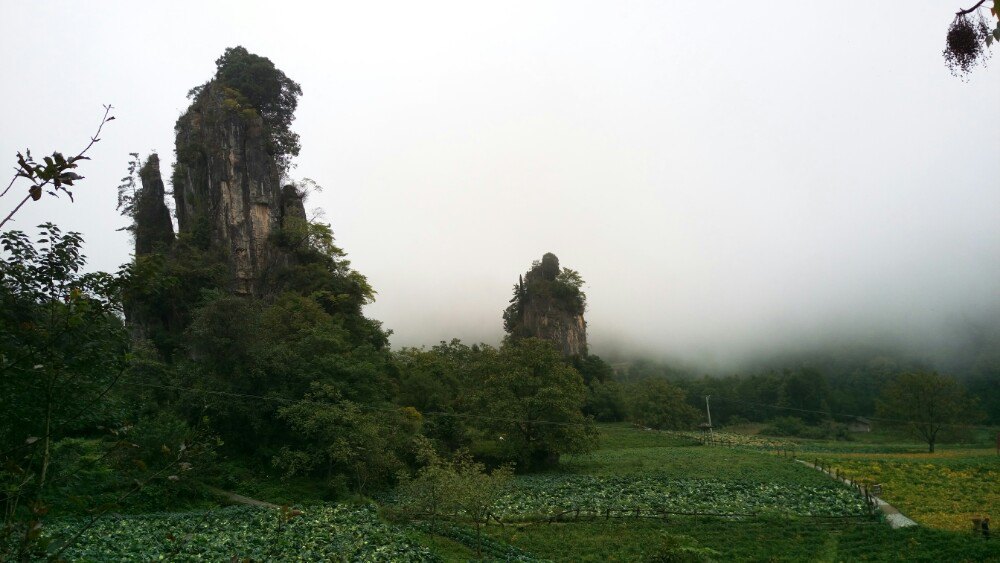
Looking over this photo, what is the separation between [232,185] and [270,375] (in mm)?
20776

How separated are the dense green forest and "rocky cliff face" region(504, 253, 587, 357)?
42.6 ft

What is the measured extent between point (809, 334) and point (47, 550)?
20559 centimetres

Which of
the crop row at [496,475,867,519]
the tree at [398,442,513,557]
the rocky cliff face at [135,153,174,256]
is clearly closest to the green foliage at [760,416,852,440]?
the crop row at [496,475,867,519]

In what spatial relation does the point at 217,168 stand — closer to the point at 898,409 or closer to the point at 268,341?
the point at 268,341

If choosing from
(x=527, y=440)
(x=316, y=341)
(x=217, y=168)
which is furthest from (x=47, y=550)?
(x=217, y=168)

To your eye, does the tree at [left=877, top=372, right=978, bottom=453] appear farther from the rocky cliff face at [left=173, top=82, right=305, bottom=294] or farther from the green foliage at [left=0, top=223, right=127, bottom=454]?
the green foliage at [left=0, top=223, right=127, bottom=454]

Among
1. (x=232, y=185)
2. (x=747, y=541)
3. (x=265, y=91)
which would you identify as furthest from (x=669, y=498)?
(x=265, y=91)

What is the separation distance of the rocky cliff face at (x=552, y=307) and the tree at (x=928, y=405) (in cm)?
3350

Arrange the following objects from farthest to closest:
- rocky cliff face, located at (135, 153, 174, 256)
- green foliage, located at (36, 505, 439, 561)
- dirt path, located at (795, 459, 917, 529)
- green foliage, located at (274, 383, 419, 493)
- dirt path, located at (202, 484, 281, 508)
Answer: rocky cliff face, located at (135, 153, 174, 256) → green foliage, located at (274, 383, 419, 493) → dirt path, located at (202, 484, 281, 508) → dirt path, located at (795, 459, 917, 529) → green foliage, located at (36, 505, 439, 561)

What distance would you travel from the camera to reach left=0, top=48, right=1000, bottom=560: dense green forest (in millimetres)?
4871

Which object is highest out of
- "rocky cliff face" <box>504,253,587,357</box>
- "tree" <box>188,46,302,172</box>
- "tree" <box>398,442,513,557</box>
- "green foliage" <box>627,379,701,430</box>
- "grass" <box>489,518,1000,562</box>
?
"tree" <box>188,46,302,172</box>

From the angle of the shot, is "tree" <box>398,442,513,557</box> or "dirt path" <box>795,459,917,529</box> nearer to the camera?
"tree" <box>398,442,513,557</box>

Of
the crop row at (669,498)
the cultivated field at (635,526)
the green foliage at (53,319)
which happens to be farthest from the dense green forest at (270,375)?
the crop row at (669,498)

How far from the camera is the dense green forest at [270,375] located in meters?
4.87
